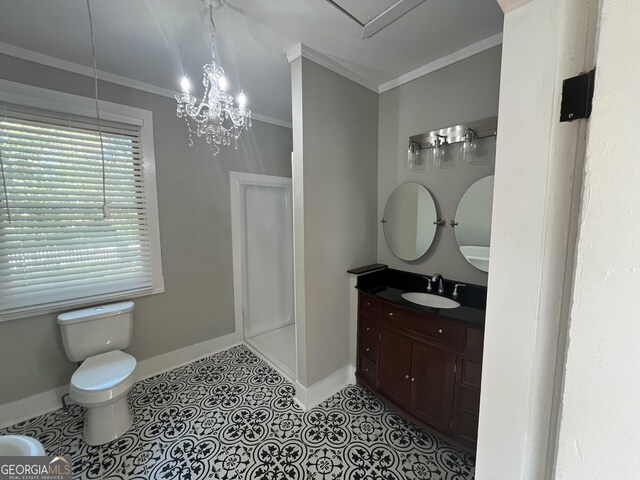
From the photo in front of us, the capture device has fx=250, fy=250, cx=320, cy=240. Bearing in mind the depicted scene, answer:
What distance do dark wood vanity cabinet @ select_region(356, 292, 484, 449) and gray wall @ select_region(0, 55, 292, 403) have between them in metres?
1.63

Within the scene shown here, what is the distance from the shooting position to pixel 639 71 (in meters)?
0.45

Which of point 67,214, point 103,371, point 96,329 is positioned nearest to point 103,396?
point 103,371

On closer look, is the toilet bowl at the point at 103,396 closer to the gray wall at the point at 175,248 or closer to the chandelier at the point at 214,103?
the gray wall at the point at 175,248

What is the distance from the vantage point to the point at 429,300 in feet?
6.32

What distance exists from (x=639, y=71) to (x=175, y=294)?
2860 mm

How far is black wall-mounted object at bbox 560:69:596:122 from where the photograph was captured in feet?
1.81

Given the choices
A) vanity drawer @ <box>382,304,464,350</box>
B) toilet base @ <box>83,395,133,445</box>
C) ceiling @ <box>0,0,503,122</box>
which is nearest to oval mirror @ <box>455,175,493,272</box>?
vanity drawer @ <box>382,304,464,350</box>

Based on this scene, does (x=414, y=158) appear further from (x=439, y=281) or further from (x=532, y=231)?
(x=532, y=231)

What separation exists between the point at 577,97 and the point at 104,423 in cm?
271

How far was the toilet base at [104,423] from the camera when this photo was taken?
1.60 meters

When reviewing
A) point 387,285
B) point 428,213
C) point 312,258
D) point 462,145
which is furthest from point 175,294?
point 462,145

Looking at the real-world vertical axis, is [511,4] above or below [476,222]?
above

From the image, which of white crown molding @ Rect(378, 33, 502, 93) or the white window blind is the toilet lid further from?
white crown molding @ Rect(378, 33, 502, 93)

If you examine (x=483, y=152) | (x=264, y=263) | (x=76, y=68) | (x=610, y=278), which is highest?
(x=76, y=68)
